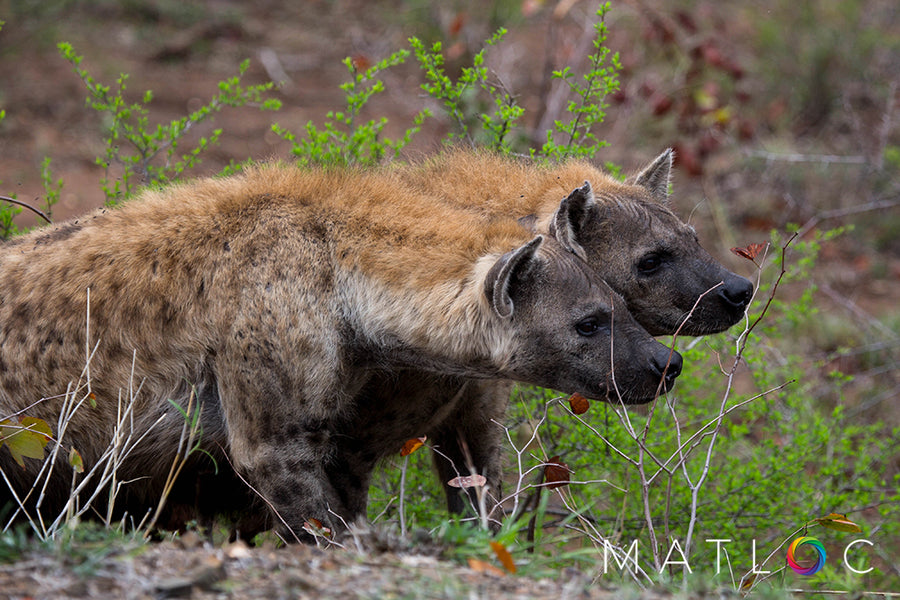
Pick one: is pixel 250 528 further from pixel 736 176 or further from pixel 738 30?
pixel 738 30

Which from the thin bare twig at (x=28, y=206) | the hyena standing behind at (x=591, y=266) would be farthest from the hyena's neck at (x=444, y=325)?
the thin bare twig at (x=28, y=206)

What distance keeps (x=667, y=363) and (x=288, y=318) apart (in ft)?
3.88

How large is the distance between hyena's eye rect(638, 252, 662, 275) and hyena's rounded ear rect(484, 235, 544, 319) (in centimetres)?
71

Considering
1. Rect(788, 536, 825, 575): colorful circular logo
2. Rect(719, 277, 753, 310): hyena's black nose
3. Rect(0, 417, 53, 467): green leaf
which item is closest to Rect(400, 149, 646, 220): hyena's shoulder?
Rect(719, 277, 753, 310): hyena's black nose

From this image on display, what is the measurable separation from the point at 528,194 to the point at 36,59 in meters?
7.49

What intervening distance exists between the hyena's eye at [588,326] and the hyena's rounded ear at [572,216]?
1.05ft

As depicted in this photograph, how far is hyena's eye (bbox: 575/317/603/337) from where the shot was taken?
128 inches

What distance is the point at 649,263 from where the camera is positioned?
12.4ft

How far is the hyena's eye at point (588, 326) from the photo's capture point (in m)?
3.26

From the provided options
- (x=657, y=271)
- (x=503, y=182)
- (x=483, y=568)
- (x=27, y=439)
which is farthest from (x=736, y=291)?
(x=27, y=439)

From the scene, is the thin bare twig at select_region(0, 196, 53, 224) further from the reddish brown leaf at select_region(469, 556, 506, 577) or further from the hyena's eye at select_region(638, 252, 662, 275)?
the reddish brown leaf at select_region(469, 556, 506, 577)

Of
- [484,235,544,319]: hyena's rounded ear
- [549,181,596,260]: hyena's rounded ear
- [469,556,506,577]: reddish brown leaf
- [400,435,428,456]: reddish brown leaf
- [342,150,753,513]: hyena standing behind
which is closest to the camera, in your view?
[469,556,506,577]: reddish brown leaf

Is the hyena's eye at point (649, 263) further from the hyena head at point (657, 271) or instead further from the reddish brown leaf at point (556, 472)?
the reddish brown leaf at point (556, 472)

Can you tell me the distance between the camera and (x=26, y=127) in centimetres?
877
